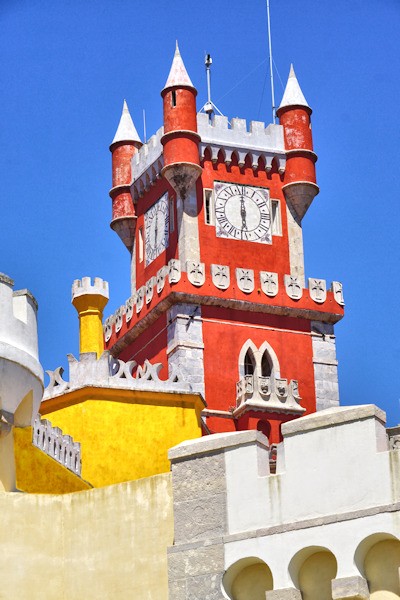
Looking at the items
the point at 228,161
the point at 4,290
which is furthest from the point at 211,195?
the point at 4,290

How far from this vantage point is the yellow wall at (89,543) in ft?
54.5

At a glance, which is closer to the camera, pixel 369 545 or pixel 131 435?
pixel 369 545

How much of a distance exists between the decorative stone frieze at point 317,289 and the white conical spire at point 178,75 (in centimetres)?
644

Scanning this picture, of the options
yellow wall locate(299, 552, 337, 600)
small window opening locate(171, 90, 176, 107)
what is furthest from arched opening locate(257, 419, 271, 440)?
yellow wall locate(299, 552, 337, 600)

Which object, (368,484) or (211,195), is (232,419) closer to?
(211,195)

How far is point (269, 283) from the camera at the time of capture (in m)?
44.1

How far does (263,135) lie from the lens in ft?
156

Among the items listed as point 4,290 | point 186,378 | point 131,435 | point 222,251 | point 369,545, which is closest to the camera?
point 369,545

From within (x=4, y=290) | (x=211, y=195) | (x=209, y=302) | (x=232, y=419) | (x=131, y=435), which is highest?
(x=211, y=195)

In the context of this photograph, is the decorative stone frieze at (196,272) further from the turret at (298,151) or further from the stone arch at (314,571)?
→ the stone arch at (314,571)

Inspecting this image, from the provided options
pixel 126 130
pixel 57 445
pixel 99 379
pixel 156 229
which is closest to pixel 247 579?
pixel 57 445

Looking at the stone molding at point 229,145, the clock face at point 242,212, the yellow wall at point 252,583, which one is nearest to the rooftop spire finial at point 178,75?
the stone molding at point 229,145

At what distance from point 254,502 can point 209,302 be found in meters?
27.1

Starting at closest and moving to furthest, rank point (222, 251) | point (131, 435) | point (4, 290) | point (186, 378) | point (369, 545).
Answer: point (369, 545) < point (4, 290) < point (131, 435) < point (186, 378) < point (222, 251)
